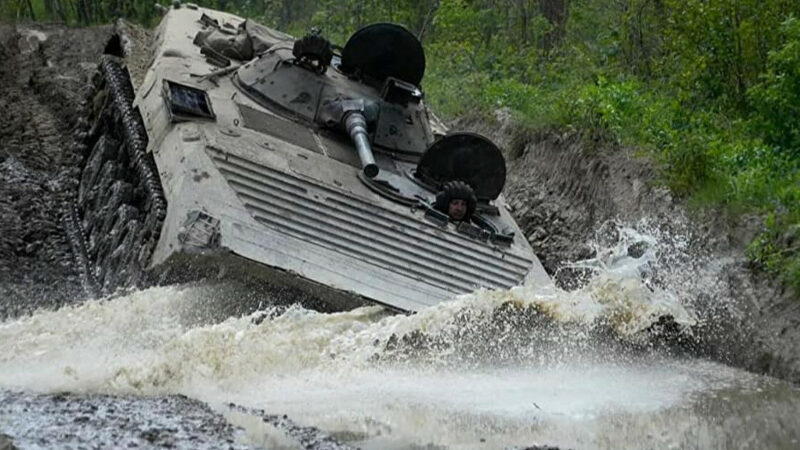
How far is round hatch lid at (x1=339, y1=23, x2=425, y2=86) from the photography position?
13.1m

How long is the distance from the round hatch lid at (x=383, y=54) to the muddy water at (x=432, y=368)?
401 cm

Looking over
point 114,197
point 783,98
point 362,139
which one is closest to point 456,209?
point 362,139

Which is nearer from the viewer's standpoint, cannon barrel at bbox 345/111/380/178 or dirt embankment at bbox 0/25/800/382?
dirt embankment at bbox 0/25/800/382

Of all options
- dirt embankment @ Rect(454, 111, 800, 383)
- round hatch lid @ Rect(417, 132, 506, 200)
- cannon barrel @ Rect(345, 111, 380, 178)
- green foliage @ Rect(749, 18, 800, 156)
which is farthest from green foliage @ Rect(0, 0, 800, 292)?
cannon barrel @ Rect(345, 111, 380, 178)

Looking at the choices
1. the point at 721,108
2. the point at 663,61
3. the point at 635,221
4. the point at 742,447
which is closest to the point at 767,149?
the point at 635,221

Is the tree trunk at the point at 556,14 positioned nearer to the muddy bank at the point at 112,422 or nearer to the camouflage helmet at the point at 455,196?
the camouflage helmet at the point at 455,196

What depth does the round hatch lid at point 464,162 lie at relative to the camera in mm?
11344

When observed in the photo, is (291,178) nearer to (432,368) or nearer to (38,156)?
(432,368)

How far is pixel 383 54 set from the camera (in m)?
13.2

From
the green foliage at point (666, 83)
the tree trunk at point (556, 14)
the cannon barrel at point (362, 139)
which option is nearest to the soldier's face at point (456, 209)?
the cannon barrel at point (362, 139)

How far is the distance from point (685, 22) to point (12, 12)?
16.4 meters

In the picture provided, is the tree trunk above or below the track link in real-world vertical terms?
below

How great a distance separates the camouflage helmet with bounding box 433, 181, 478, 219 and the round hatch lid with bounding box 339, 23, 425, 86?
2723 millimetres

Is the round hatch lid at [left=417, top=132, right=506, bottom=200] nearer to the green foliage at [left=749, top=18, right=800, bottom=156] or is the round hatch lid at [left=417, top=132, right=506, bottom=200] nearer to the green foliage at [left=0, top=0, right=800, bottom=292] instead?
the green foliage at [left=0, top=0, right=800, bottom=292]
